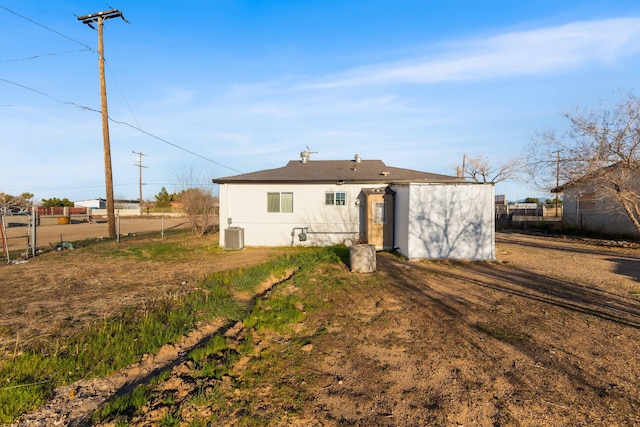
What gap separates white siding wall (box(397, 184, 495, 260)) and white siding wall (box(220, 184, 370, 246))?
3.63 m

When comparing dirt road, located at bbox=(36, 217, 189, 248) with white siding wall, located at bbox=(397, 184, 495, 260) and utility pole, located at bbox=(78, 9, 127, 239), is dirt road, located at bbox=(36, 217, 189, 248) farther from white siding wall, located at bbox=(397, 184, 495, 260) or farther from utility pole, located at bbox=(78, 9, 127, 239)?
white siding wall, located at bbox=(397, 184, 495, 260)

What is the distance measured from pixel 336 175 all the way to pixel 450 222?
5.67 metres

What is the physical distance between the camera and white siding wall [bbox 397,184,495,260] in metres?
10.4

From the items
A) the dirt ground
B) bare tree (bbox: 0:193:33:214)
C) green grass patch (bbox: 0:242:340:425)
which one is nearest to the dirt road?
bare tree (bbox: 0:193:33:214)

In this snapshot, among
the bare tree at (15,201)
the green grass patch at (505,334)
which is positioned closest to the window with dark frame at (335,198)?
the green grass patch at (505,334)

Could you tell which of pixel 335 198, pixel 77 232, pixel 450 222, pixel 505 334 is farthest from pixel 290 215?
pixel 77 232

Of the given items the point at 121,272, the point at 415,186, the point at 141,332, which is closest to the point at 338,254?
the point at 415,186

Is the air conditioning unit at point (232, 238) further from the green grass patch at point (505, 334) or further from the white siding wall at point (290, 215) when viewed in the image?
the green grass patch at point (505, 334)

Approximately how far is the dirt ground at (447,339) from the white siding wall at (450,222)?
1.51 meters

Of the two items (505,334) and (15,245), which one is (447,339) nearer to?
(505,334)

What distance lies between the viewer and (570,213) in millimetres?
20969

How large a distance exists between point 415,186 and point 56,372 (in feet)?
31.6

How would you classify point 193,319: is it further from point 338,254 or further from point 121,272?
point 338,254

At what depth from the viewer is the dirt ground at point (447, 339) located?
285cm
